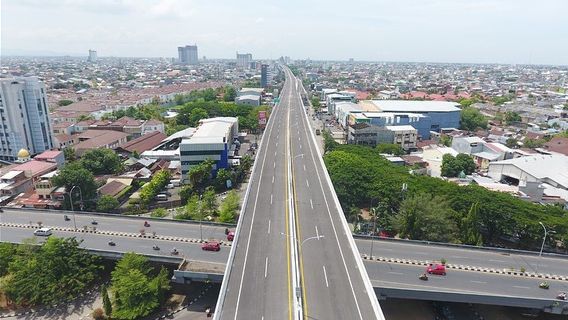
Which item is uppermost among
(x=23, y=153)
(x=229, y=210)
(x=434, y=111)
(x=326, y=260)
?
(x=434, y=111)

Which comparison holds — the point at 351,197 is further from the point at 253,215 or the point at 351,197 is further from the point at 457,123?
the point at 457,123

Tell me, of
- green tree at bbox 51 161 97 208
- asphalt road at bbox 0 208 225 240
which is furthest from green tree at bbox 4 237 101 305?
green tree at bbox 51 161 97 208

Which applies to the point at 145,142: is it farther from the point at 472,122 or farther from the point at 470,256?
the point at 472,122

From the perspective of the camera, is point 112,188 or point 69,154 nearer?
point 112,188

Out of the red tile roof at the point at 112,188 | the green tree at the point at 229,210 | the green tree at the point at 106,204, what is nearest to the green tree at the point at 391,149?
the green tree at the point at 229,210

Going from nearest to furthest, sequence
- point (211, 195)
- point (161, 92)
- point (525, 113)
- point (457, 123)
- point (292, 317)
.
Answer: point (292, 317) < point (211, 195) < point (457, 123) < point (525, 113) < point (161, 92)

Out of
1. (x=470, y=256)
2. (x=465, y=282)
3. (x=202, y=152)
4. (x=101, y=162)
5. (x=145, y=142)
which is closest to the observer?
(x=465, y=282)

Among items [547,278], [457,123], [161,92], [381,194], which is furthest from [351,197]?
[161,92]

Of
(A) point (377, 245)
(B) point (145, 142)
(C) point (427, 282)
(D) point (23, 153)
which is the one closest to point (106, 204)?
(D) point (23, 153)
